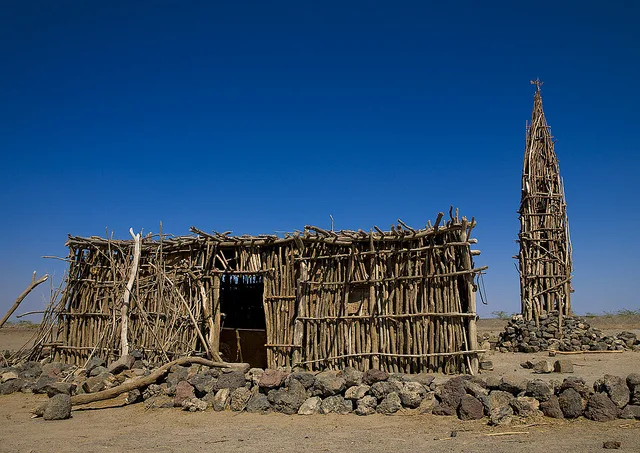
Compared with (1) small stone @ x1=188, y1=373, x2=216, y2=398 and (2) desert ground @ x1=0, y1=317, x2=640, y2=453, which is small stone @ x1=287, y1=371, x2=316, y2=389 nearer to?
(2) desert ground @ x1=0, y1=317, x2=640, y2=453

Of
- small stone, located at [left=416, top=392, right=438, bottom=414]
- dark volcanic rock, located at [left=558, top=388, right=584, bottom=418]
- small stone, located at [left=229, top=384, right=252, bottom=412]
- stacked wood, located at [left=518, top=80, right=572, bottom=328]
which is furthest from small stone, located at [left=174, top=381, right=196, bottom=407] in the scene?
stacked wood, located at [left=518, top=80, right=572, bottom=328]

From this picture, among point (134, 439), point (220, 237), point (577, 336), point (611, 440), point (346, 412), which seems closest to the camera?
point (611, 440)

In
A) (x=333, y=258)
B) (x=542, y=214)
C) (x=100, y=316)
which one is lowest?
(x=100, y=316)

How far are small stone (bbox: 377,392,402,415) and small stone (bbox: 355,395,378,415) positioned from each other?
10cm

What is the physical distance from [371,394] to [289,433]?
1.82 metres

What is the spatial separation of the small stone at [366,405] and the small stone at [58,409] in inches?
186

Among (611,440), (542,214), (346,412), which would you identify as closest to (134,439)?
(346,412)

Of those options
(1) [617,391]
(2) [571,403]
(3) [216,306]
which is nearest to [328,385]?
(2) [571,403]

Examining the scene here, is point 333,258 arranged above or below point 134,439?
above

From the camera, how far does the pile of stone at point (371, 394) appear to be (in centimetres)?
765

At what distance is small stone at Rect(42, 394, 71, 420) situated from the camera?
341 inches

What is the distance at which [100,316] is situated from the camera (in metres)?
13.5

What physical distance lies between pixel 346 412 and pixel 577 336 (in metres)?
11.1

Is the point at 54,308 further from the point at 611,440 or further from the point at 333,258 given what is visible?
the point at 611,440
